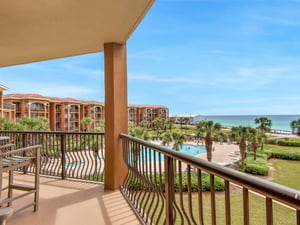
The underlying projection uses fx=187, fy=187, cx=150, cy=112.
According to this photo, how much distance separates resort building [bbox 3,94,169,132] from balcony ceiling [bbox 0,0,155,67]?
17.5m

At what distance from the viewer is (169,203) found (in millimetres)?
1452

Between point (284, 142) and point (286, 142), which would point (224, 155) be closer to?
point (284, 142)

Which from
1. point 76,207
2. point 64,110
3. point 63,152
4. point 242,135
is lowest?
point 242,135

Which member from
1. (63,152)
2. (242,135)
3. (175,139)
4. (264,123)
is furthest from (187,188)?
(264,123)

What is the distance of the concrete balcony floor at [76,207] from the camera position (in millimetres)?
2156

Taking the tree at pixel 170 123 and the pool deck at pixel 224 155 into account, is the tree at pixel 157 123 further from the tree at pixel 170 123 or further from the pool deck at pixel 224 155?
the pool deck at pixel 224 155

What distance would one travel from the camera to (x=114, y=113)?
3.11m

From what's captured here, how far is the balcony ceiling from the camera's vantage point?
84.4 inches

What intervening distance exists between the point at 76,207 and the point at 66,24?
8.19 feet

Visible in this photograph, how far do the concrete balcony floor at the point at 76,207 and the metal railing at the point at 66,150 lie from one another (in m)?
0.47

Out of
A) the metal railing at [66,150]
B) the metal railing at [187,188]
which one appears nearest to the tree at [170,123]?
the metal railing at [66,150]

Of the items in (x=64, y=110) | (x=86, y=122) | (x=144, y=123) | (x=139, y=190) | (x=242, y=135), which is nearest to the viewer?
Result: (x=139, y=190)

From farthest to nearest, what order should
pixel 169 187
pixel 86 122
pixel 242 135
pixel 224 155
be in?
1. pixel 86 122
2. pixel 224 155
3. pixel 242 135
4. pixel 169 187

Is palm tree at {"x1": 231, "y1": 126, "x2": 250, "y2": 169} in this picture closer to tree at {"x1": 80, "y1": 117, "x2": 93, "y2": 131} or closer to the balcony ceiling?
the balcony ceiling
